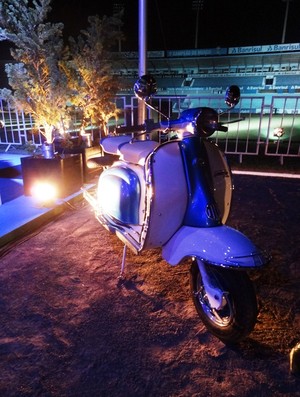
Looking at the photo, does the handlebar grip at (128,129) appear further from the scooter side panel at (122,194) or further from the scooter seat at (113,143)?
the scooter seat at (113,143)

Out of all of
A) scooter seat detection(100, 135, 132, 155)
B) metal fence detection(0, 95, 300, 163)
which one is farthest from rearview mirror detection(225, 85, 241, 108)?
metal fence detection(0, 95, 300, 163)

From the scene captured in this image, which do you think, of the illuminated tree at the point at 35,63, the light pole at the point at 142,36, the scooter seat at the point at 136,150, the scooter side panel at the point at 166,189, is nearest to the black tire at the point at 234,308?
the scooter side panel at the point at 166,189

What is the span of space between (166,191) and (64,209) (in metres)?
2.57

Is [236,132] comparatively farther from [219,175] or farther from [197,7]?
[197,7]

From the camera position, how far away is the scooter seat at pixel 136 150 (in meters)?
2.50

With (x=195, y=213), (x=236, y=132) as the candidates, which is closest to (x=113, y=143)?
(x=195, y=213)

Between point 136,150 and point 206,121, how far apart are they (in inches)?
27.9

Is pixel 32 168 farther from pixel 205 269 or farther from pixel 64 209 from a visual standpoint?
pixel 205 269

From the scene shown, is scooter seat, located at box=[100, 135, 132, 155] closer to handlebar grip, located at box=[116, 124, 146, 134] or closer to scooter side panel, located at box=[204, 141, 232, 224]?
handlebar grip, located at box=[116, 124, 146, 134]

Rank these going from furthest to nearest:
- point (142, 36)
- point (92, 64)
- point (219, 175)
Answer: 1. point (92, 64)
2. point (142, 36)
3. point (219, 175)

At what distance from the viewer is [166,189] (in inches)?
87.0

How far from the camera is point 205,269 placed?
2.03 meters

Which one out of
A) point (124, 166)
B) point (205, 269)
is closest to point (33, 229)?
point (124, 166)

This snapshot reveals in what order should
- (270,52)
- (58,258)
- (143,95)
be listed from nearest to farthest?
(143,95), (58,258), (270,52)
